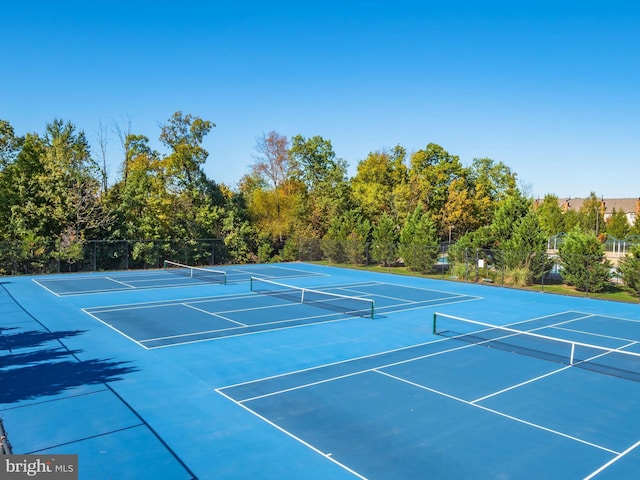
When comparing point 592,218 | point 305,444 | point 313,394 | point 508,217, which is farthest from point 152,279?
point 592,218

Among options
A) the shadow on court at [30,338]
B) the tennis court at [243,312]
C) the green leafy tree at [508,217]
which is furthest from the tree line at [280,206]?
the shadow on court at [30,338]

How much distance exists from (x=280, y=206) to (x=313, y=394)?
133ft

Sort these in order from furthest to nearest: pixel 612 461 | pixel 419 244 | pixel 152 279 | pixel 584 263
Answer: pixel 419 244 → pixel 152 279 → pixel 584 263 → pixel 612 461

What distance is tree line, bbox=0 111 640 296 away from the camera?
1446 inches

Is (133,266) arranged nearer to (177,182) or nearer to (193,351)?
(177,182)

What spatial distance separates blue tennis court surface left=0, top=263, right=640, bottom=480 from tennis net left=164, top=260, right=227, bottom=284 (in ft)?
36.8

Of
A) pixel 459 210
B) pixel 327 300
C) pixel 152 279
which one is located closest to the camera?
pixel 327 300

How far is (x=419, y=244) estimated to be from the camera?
4134 cm

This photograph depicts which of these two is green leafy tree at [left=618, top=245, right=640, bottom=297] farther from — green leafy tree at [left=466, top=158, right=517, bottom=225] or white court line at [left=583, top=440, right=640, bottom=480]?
green leafy tree at [left=466, top=158, right=517, bottom=225]

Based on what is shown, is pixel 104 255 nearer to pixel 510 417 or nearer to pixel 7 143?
pixel 7 143

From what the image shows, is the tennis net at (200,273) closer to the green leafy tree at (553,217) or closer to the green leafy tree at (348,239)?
the green leafy tree at (348,239)

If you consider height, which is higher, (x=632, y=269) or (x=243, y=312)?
(x=632, y=269)

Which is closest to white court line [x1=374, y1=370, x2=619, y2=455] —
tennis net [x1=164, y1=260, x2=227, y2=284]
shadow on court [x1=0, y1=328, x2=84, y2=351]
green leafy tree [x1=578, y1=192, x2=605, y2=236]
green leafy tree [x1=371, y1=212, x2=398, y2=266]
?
shadow on court [x1=0, y1=328, x2=84, y2=351]

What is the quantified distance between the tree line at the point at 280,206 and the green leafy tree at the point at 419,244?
107 mm
